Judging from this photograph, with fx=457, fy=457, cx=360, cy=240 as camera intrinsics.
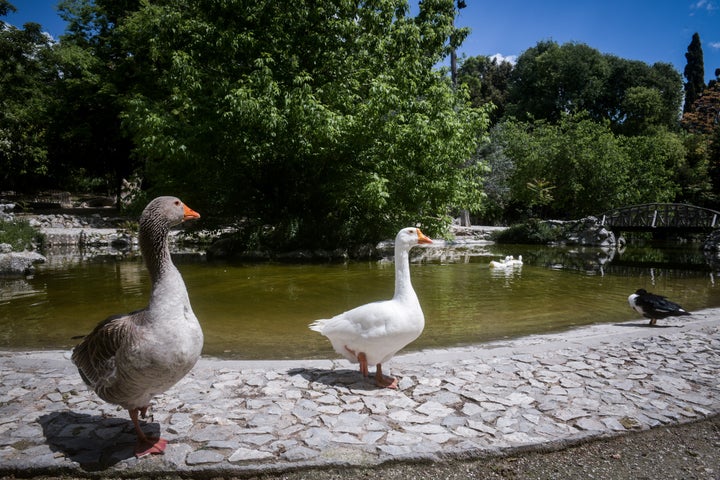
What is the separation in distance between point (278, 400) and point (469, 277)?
1195 cm

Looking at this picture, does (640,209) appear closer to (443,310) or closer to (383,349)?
(443,310)

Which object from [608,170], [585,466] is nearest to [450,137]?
[585,466]

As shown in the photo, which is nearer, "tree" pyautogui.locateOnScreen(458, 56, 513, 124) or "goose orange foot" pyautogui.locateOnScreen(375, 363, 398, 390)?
"goose orange foot" pyautogui.locateOnScreen(375, 363, 398, 390)

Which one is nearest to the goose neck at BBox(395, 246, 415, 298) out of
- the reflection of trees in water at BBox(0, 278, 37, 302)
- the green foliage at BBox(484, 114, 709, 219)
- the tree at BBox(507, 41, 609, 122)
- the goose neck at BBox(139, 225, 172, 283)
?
the goose neck at BBox(139, 225, 172, 283)

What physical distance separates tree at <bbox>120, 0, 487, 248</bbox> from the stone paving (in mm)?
12784

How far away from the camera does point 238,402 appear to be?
454cm

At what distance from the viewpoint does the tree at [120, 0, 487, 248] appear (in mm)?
Result: 18859

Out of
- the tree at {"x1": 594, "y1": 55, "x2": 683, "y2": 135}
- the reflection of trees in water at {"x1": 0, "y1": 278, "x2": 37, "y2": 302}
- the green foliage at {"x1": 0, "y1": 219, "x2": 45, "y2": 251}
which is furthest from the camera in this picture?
the tree at {"x1": 594, "y1": 55, "x2": 683, "y2": 135}

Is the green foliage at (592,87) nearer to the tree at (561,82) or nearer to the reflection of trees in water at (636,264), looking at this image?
the tree at (561,82)

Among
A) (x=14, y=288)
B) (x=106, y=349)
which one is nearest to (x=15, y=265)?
(x=14, y=288)

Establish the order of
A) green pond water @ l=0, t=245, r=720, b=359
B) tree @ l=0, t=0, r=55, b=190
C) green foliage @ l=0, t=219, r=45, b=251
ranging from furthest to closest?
tree @ l=0, t=0, r=55, b=190
green foliage @ l=0, t=219, r=45, b=251
green pond water @ l=0, t=245, r=720, b=359

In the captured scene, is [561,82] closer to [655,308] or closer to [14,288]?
[655,308]

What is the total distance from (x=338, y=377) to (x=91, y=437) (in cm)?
255

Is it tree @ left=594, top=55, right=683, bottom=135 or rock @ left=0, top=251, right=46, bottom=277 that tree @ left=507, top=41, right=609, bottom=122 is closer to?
tree @ left=594, top=55, right=683, bottom=135
